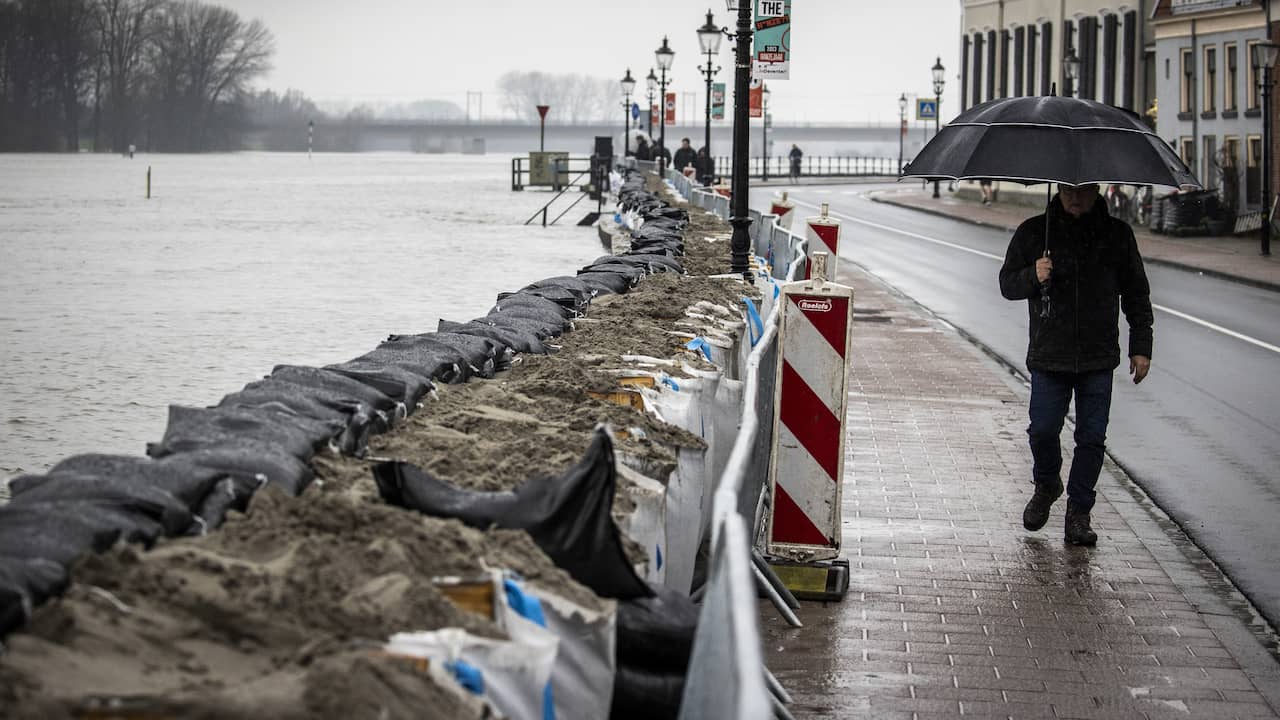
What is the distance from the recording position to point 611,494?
165 inches

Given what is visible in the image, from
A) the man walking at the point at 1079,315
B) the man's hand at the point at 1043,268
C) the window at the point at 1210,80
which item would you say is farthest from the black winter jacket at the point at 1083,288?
the window at the point at 1210,80

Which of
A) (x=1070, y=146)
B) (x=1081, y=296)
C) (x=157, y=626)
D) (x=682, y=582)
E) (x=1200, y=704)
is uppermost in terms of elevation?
(x=1070, y=146)

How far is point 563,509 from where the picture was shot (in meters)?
4.20

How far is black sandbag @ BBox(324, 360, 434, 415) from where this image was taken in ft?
20.3

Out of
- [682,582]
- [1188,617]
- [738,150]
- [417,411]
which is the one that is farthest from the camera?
[738,150]

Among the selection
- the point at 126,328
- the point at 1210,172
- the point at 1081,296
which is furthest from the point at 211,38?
the point at 1081,296

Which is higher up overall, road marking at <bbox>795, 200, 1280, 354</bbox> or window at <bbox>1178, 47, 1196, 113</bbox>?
window at <bbox>1178, 47, 1196, 113</bbox>

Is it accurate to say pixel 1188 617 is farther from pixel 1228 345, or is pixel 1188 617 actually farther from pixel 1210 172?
pixel 1210 172

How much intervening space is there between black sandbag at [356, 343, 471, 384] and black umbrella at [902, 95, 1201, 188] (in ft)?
8.04

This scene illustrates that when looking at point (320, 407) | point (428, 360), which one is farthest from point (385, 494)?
point (428, 360)

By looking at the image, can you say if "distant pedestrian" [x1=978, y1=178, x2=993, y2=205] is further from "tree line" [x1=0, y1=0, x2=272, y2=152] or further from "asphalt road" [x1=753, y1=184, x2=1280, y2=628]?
"tree line" [x1=0, y1=0, x2=272, y2=152]

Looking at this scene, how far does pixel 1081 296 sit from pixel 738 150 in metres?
6.95

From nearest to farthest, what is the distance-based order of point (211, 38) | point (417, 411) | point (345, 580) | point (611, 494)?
point (345, 580) < point (611, 494) < point (417, 411) < point (211, 38)

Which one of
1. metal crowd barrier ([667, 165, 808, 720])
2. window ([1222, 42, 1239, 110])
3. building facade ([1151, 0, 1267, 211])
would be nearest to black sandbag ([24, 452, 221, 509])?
metal crowd barrier ([667, 165, 808, 720])
